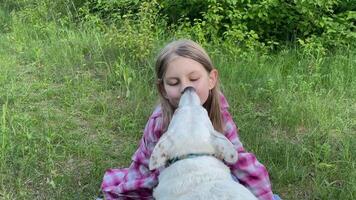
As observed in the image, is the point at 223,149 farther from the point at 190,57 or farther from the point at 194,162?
the point at 190,57

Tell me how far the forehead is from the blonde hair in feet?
0.09

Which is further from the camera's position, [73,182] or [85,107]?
[85,107]

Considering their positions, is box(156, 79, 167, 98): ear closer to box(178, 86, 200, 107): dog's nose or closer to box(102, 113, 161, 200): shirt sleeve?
box(102, 113, 161, 200): shirt sleeve

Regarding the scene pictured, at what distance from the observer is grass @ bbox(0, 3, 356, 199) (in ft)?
12.0

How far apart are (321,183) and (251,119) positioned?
93cm

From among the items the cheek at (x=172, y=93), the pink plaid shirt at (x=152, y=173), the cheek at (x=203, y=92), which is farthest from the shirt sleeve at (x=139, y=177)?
the cheek at (x=203, y=92)

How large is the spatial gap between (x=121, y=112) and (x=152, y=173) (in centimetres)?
131

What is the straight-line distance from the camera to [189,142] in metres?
2.37

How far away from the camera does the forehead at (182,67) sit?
2.97m

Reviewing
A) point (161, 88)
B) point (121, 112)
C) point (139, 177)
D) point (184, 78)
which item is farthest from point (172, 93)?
point (121, 112)

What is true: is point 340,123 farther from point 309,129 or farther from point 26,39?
point 26,39

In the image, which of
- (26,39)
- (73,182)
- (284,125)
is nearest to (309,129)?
(284,125)

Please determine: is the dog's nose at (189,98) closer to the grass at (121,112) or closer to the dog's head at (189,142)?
the dog's head at (189,142)

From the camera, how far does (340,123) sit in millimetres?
4121
